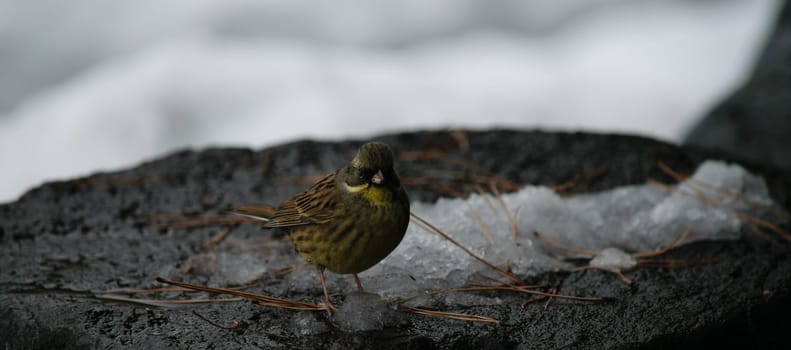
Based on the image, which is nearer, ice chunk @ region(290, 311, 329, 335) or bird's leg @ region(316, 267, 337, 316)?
ice chunk @ region(290, 311, 329, 335)

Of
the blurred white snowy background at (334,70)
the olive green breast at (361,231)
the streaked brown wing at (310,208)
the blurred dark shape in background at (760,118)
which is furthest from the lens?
the blurred white snowy background at (334,70)

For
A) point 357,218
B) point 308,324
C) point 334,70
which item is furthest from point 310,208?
point 334,70

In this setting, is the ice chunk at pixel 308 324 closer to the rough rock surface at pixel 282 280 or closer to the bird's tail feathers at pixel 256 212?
the rough rock surface at pixel 282 280

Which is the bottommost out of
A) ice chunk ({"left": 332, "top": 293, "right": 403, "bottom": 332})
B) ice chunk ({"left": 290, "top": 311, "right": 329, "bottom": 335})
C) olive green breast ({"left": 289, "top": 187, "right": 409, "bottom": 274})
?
ice chunk ({"left": 332, "top": 293, "right": 403, "bottom": 332})

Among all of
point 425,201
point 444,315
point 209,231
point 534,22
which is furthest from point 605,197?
point 534,22

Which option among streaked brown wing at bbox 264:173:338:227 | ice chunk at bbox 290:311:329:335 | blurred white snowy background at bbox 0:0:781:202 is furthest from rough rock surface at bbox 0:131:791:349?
blurred white snowy background at bbox 0:0:781:202

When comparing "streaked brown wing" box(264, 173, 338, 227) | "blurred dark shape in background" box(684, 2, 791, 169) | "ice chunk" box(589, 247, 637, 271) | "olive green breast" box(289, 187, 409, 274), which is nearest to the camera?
"olive green breast" box(289, 187, 409, 274)

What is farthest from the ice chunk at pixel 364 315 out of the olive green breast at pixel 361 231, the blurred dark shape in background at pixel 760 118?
the blurred dark shape in background at pixel 760 118

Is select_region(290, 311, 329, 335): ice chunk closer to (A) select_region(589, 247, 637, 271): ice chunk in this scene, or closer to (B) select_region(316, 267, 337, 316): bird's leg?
(B) select_region(316, 267, 337, 316): bird's leg

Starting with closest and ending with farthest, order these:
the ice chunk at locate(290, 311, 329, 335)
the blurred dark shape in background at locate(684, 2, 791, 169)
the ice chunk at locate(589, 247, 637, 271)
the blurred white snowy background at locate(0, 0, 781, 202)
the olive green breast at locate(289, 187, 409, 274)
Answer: the ice chunk at locate(290, 311, 329, 335) → the olive green breast at locate(289, 187, 409, 274) → the ice chunk at locate(589, 247, 637, 271) → the blurred dark shape in background at locate(684, 2, 791, 169) → the blurred white snowy background at locate(0, 0, 781, 202)
